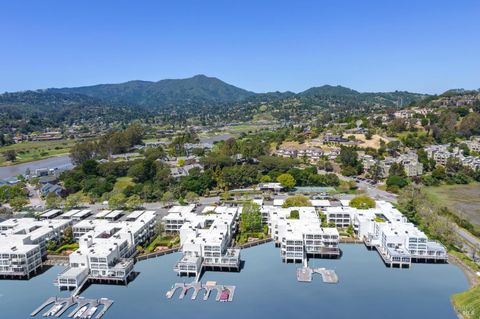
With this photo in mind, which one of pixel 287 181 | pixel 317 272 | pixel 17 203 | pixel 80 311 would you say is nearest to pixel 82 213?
pixel 17 203

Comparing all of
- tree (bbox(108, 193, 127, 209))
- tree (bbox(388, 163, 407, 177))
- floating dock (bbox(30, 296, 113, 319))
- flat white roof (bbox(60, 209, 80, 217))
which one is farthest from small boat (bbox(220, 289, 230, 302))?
tree (bbox(388, 163, 407, 177))

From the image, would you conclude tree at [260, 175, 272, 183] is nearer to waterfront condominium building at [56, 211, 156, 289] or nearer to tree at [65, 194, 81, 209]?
waterfront condominium building at [56, 211, 156, 289]

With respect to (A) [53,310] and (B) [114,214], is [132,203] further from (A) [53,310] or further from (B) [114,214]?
(A) [53,310]

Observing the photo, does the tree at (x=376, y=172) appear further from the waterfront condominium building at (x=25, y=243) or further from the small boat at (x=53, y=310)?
the small boat at (x=53, y=310)

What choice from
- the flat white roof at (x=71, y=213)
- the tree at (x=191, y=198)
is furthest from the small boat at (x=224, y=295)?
the flat white roof at (x=71, y=213)

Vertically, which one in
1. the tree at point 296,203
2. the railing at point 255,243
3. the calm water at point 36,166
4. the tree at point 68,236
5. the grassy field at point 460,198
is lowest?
the grassy field at point 460,198

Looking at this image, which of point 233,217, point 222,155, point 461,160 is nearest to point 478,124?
point 461,160

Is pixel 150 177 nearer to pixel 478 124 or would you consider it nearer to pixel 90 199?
pixel 90 199
